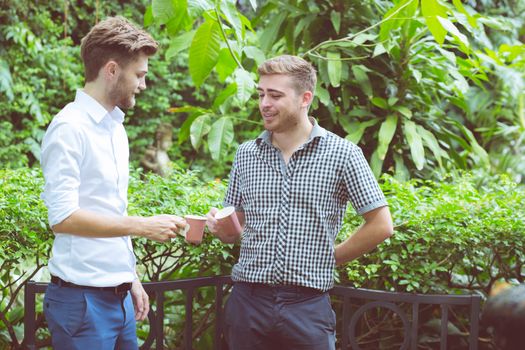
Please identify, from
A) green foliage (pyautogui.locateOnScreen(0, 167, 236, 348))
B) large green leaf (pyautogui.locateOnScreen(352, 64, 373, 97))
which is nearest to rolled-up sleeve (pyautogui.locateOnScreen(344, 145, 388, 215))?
green foliage (pyautogui.locateOnScreen(0, 167, 236, 348))

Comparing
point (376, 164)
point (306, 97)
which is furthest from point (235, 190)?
point (376, 164)

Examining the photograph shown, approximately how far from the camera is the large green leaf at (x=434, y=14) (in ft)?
10.0

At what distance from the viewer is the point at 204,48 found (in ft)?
10.6

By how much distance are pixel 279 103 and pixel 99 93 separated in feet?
2.16

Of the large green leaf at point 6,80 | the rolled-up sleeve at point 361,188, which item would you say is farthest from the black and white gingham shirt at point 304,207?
the large green leaf at point 6,80

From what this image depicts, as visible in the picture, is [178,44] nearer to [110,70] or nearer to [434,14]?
[434,14]

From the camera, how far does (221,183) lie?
3537 mm

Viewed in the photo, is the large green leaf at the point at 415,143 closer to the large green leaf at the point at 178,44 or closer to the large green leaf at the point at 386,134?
the large green leaf at the point at 386,134

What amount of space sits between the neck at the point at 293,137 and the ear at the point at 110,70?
2.24ft

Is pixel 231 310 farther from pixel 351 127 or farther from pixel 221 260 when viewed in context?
pixel 351 127

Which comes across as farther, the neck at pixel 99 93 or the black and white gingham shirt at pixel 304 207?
the black and white gingham shirt at pixel 304 207

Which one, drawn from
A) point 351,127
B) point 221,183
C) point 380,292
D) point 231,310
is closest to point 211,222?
point 231,310

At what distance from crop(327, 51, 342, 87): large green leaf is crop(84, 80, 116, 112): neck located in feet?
7.15

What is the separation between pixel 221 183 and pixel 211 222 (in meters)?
1.10
